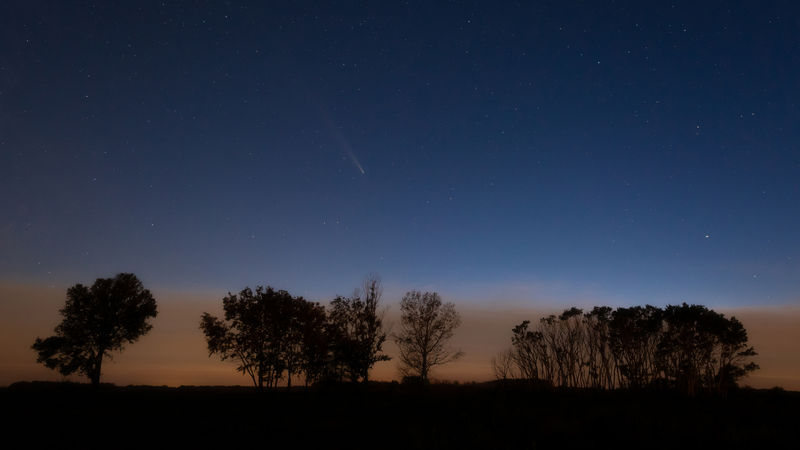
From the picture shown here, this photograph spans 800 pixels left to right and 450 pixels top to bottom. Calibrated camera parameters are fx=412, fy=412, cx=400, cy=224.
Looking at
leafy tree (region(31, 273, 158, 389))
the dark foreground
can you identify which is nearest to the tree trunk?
leafy tree (region(31, 273, 158, 389))

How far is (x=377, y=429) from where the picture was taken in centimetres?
1873

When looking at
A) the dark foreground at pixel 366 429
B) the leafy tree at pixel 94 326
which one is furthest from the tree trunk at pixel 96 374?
the dark foreground at pixel 366 429

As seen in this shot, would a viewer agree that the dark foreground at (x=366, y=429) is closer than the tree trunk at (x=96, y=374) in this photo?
Yes

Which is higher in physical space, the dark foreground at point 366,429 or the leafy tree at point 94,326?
the leafy tree at point 94,326

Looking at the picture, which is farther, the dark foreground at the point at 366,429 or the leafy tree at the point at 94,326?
the leafy tree at the point at 94,326

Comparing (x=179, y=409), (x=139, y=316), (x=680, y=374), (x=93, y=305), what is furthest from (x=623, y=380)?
(x=93, y=305)

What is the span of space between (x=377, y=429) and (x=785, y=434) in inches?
568

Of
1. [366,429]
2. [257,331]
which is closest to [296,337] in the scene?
[257,331]

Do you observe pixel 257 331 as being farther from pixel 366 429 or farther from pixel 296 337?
pixel 366 429

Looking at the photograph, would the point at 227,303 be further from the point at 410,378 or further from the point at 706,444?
Result: the point at 706,444

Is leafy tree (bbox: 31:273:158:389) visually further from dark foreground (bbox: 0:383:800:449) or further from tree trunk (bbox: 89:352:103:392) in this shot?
dark foreground (bbox: 0:383:800:449)

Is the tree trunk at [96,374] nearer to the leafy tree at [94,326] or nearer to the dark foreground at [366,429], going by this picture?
the leafy tree at [94,326]

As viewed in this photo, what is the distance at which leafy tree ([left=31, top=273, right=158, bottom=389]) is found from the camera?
43.4m

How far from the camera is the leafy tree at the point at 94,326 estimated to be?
43406 mm
